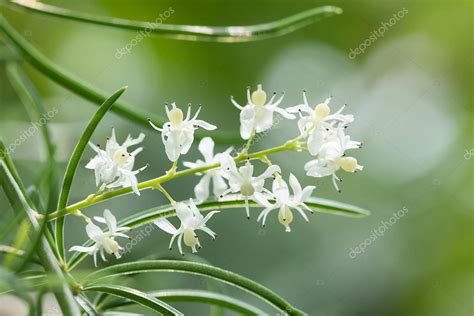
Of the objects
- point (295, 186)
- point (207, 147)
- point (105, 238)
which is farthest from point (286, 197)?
point (105, 238)

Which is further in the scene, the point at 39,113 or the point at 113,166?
the point at 39,113

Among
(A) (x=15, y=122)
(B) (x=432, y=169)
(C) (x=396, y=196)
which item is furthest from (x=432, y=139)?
(A) (x=15, y=122)

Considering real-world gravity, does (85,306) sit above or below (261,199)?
below

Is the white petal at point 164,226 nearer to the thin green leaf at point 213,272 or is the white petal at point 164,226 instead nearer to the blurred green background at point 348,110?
the thin green leaf at point 213,272

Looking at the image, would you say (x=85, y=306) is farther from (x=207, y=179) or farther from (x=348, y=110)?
(x=348, y=110)

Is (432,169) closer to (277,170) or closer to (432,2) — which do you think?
(432,2)

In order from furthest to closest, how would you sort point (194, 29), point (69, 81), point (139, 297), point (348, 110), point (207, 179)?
point (348, 110)
point (194, 29)
point (69, 81)
point (207, 179)
point (139, 297)
